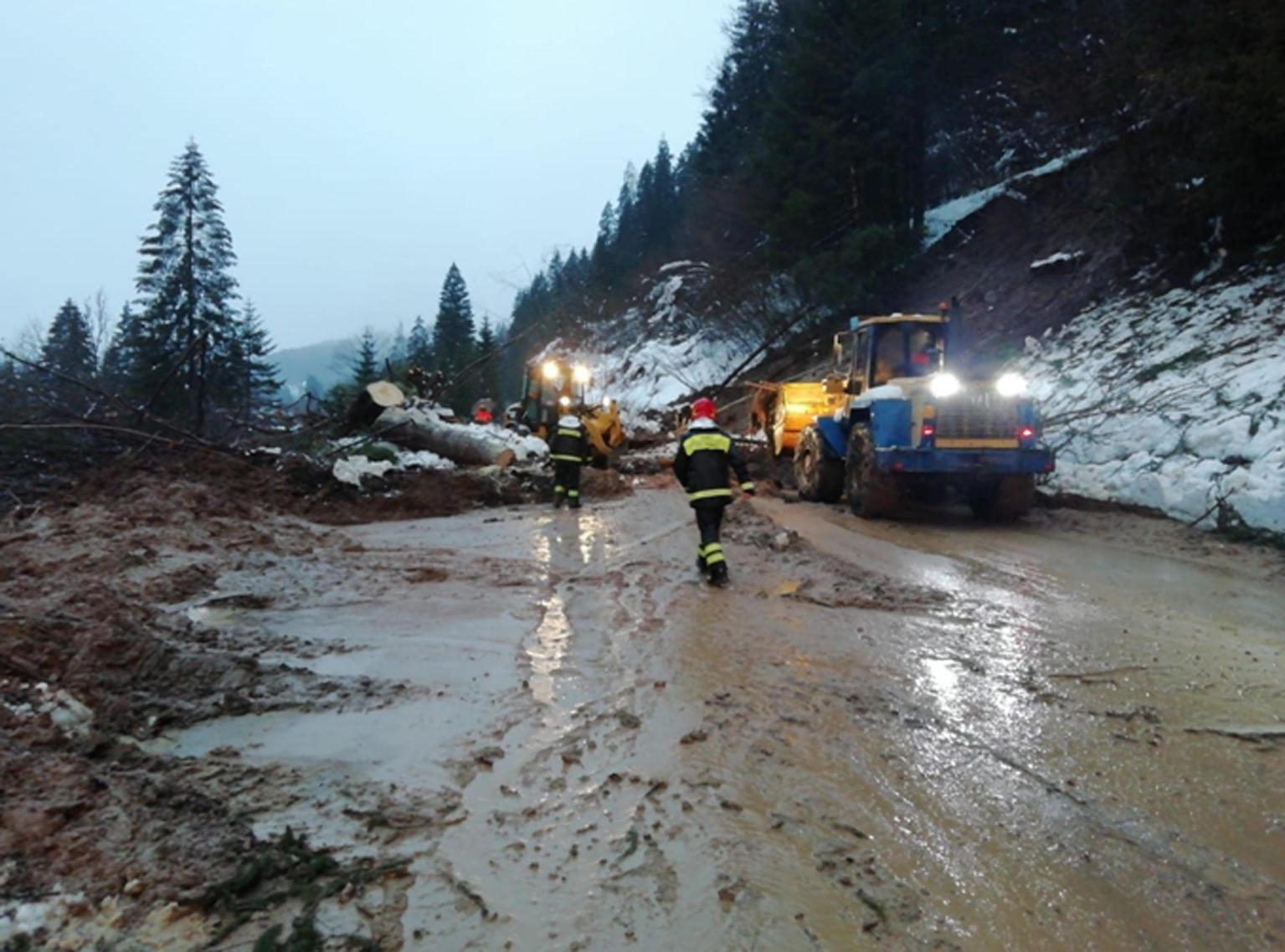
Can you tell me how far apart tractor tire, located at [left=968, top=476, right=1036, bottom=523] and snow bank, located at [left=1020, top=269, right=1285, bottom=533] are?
4.31 feet

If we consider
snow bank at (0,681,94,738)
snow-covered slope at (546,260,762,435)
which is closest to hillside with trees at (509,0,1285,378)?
snow-covered slope at (546,260,762,435)

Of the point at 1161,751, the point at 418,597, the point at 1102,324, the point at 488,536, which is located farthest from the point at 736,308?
the point at 1161,751

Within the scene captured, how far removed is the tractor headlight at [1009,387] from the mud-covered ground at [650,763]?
3.37 meters

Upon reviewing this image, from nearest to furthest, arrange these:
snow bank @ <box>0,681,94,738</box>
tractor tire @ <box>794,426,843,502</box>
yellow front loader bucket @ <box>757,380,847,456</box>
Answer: snow bank @ <box>0,681,94,738</box>
tractor tire @ <box>794,426,843,502</box>
yellow front loader bucket @ <box>757,380,847,456</box>

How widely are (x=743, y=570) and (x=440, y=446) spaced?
394 inches

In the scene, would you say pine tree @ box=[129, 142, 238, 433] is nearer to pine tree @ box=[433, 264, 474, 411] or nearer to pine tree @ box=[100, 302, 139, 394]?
pine tree @ box=[100, 302, 139, 394]

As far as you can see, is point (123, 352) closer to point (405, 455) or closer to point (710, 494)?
point (405, 455)

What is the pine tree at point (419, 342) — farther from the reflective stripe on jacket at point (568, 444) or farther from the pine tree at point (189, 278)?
the reflective stripe on jacket at point (568, 444)

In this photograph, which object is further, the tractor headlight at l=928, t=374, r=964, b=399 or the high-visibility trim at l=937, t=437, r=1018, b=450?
the tractor headlight at l=928, t=374, r=964, b=399

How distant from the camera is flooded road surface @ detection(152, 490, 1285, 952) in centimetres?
263

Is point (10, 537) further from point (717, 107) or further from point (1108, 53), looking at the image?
point (717, 107)

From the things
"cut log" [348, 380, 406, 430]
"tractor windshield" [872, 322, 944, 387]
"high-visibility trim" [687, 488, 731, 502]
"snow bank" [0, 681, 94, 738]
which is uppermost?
"tractor windshield" [872, 322, 944, 387]

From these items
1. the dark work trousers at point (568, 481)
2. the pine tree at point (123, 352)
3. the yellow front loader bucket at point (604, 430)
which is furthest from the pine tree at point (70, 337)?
the dark work trousers at point (568, 481)

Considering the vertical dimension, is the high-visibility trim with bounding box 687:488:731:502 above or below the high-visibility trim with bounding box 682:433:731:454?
below
